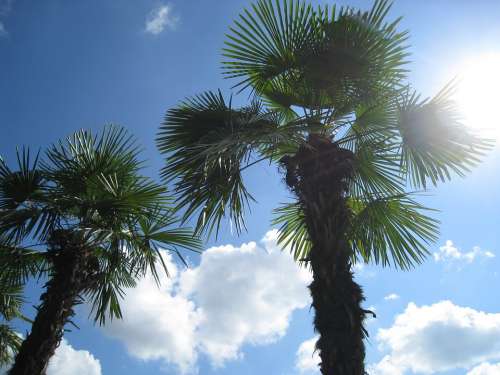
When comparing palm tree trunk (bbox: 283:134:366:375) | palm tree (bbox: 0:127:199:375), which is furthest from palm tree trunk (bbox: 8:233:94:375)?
palm tree trunk (bbox: 283:134:366:375)

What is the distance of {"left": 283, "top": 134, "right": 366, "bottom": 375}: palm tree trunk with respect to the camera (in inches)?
164

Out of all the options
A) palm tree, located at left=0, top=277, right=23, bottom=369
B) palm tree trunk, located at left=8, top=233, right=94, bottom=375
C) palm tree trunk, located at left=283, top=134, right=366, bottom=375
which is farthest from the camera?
palm tree, located at left=0, top=277, right=23, bottom=369

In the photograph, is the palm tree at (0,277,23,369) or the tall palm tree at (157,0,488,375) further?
the palm tree at (0,277,23,369)

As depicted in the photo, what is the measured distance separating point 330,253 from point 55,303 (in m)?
4.11

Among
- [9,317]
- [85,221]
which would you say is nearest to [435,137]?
[85,221]

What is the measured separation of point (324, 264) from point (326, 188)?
1.03 meters

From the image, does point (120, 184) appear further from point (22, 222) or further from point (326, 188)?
point (326, 188)

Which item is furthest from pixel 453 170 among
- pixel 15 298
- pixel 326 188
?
pixel 15 298

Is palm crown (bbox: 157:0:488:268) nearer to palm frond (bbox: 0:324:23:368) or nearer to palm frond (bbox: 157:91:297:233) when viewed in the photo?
palm frond (bbox: 157:91:297:233)

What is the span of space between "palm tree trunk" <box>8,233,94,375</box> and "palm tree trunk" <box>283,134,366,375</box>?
358 centimetres

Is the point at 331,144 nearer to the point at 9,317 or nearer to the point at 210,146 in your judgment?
the point at 210,146

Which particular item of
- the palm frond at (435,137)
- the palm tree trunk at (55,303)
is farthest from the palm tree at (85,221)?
the palm frond at (435,137)

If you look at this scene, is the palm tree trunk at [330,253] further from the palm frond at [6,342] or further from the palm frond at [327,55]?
the palm frond at [6,342]

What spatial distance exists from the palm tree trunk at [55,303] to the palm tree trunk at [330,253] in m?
3.58
